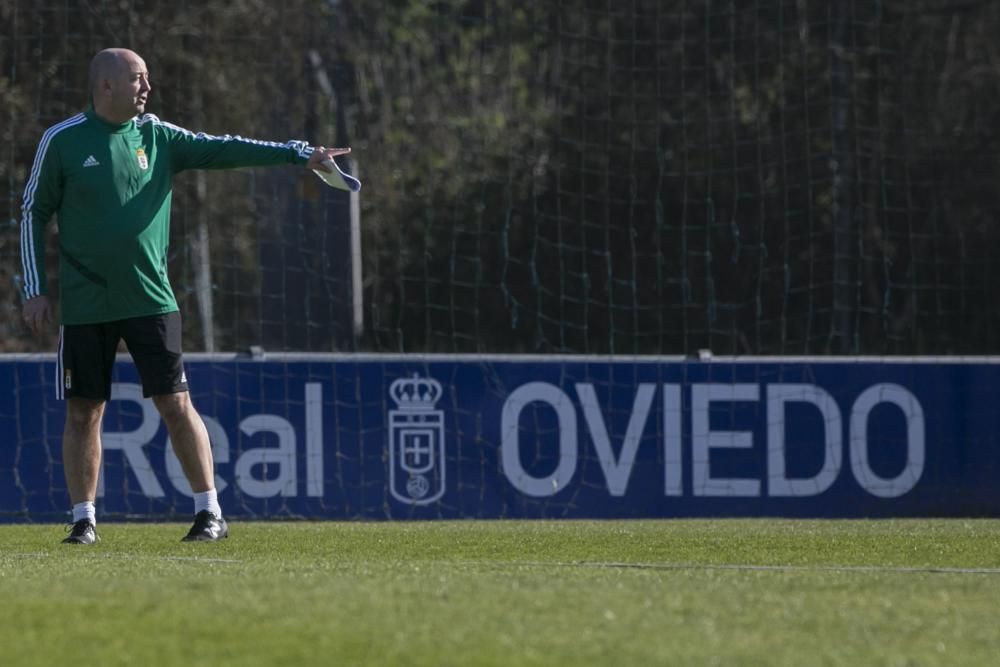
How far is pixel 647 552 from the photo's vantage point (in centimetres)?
727

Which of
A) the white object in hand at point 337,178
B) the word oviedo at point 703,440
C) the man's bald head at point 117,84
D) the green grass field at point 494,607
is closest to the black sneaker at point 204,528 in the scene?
the green grass field at point 494,607

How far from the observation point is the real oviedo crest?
10.5m

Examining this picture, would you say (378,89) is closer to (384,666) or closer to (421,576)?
(421,576)

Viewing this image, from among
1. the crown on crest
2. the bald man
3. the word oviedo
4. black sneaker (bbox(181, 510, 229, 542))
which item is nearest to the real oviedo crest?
the crown on crest

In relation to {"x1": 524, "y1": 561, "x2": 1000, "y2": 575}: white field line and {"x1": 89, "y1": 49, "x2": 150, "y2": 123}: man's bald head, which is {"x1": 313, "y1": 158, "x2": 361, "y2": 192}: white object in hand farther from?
{"x1": 524, "y1": 561, "x2": 1000, "y2": 575}: white field line

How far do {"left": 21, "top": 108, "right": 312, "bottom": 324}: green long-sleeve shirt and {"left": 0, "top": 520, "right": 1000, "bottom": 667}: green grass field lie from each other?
1.00 m

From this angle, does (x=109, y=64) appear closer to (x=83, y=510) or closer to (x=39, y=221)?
(x=39, y=221)

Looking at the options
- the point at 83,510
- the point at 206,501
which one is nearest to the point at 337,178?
the point at 206,501

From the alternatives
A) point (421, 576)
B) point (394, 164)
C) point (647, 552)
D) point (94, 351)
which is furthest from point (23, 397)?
point (394, 164)

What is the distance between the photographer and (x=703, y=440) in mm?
10688

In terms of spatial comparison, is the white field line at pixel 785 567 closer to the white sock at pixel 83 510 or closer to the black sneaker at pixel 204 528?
the black sneaker at pixel 204 528

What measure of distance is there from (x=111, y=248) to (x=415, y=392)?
12.3 ft

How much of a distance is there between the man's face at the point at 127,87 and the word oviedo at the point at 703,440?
4073 mm

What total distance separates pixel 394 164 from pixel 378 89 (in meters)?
1.00
